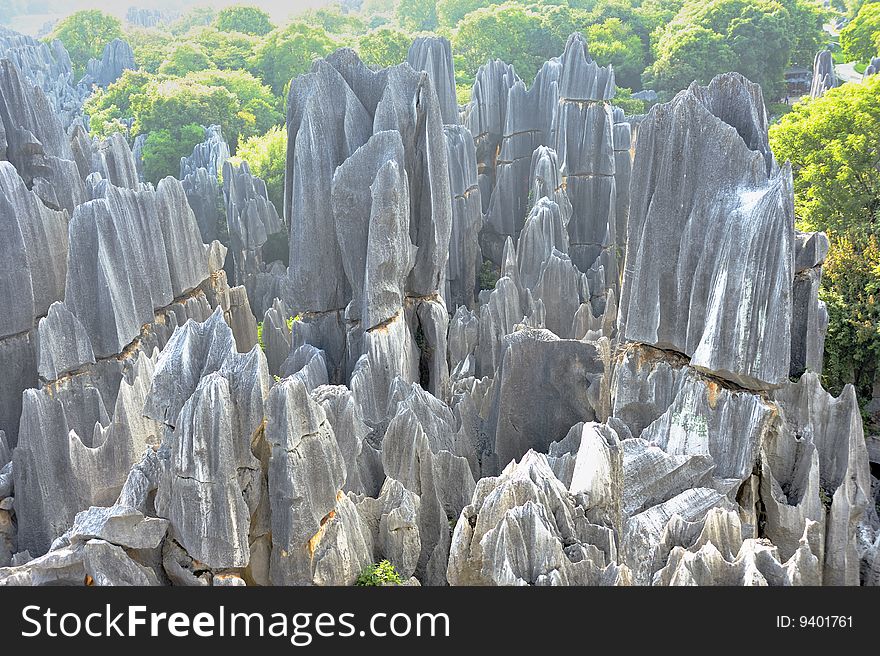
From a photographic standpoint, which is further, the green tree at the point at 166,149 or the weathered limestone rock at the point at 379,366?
the green tree at the point at 166,149

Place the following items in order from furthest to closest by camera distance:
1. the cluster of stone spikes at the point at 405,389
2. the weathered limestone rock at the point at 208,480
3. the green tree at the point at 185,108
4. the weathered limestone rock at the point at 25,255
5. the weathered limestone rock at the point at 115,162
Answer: the green tree at the point at 185,108
the weathered limestone rock at the point at 115,162
the weathered limestone rock at the point at 25,255
the cluster of stone spikes at the point at 405,389
the weathered limestone rock at the point at 208,480

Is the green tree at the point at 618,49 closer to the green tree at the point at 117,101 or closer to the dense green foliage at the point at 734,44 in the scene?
the dense green foliage at the point at 734,44

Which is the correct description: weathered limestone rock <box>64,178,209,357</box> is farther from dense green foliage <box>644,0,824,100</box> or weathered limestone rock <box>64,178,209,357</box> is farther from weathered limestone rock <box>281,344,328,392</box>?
dense green foliage <box>644,0,824,100</box>

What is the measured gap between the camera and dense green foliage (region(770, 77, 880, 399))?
1602cm

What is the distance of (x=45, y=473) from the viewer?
11.3 metres

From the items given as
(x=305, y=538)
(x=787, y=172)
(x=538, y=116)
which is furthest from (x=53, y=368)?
(x=538, y=116)

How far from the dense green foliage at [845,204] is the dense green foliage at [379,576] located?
441 inches

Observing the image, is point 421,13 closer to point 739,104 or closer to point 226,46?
point 226,46

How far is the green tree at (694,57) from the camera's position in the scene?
41.0 metres

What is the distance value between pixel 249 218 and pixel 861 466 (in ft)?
60.6

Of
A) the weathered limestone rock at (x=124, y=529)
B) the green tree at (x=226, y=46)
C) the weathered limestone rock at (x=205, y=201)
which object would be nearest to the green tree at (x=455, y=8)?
the green tree at (x=226, y=46)

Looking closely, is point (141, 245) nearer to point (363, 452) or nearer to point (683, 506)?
point (363, 452)

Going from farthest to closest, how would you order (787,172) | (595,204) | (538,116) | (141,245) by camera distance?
(538,116), (595,204), (141,245), (787,172)

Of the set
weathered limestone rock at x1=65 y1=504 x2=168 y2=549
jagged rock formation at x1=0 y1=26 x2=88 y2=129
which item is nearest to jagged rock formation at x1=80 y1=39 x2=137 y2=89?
jagged rock formation at x1=0 y1=26 x2=88 y2=129
